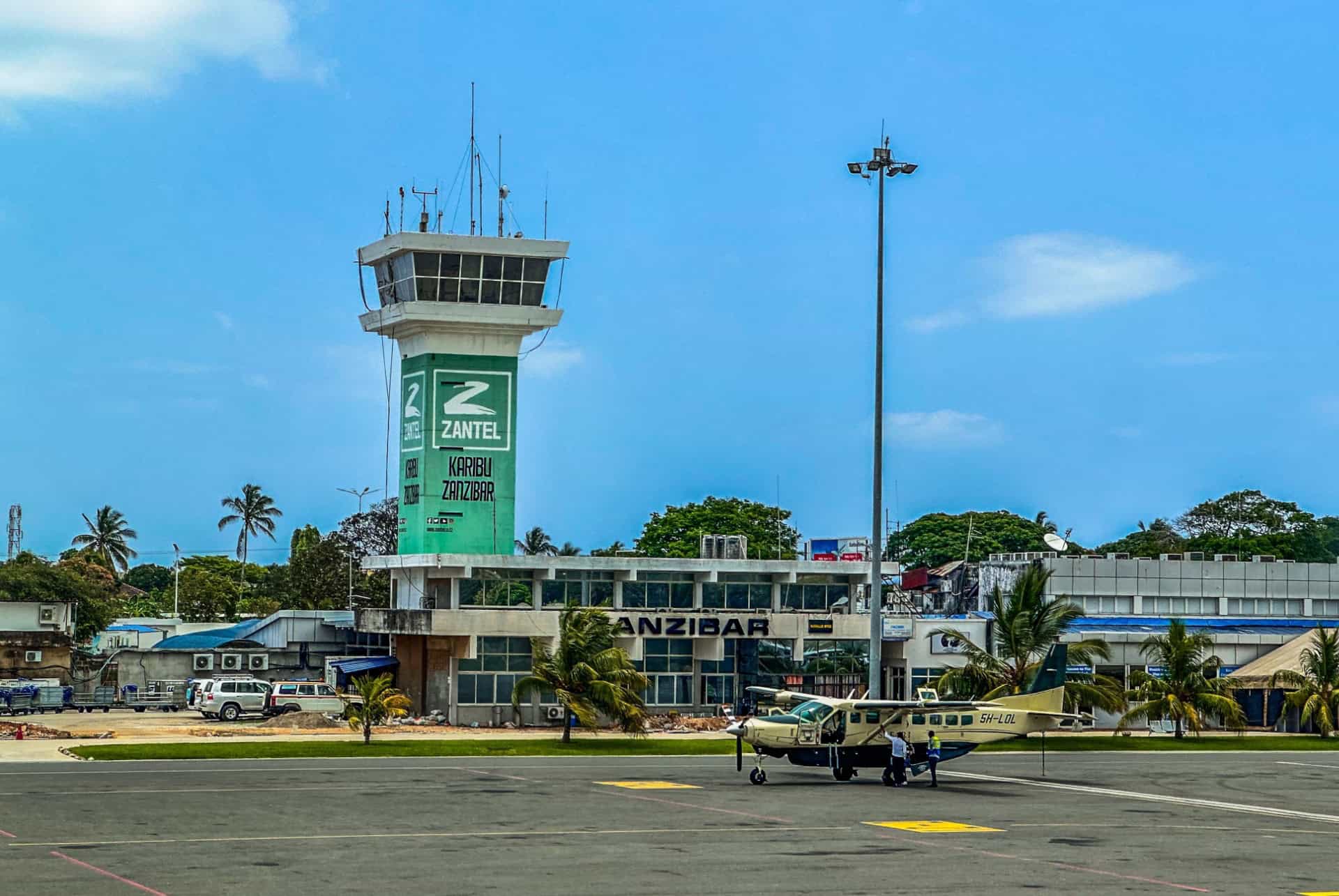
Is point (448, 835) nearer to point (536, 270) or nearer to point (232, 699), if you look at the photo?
point (232, 699)

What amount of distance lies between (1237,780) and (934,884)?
25030 millimetres

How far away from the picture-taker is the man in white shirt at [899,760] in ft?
133

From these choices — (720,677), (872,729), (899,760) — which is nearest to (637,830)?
(899,760)

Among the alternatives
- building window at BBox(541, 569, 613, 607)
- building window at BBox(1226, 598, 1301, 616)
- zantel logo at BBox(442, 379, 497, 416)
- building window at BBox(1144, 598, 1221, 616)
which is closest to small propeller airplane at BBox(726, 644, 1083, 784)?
building window at BBox(541, 569, 613, 607)

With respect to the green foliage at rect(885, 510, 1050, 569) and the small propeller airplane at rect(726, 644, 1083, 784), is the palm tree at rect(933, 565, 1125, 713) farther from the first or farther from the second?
the green foliage at rect(885, 510, 1050, 569)

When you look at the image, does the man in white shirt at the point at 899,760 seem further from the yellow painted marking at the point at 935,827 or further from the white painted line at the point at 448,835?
the white painted line at the point at 448,835

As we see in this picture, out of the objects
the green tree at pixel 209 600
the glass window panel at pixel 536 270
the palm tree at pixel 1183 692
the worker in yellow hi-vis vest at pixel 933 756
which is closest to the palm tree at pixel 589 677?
the worker in yellow hi-vis vest at pixel 933 756

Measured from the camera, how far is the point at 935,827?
103ft

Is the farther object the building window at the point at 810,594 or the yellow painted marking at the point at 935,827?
the building window at the point at 810,594

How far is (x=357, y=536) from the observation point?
130m

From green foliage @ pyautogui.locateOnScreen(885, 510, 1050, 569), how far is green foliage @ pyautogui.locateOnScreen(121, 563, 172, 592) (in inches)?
3153

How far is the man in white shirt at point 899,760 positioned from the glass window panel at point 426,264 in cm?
4023

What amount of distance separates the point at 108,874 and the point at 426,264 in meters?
53.9

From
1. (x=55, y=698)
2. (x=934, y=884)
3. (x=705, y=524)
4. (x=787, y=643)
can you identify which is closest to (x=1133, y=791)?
(x=934, y=884)
